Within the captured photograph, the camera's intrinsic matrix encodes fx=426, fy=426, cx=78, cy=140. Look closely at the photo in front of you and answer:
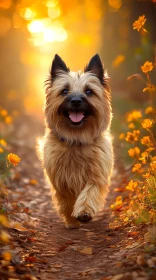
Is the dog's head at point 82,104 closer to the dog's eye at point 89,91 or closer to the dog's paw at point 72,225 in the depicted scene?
the dog's eye at point 89,91

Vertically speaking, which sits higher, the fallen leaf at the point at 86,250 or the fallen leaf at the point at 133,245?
the fallen leaf at the point at 86,250

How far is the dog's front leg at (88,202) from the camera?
4582mm

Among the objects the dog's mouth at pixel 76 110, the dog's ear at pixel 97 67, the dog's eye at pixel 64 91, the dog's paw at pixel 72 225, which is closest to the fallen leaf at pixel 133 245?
the dog's paw at pixel 72 225

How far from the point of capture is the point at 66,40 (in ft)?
62.5

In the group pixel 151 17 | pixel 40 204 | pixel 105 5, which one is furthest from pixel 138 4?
pixel 40 204

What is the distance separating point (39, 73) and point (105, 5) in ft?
20.3

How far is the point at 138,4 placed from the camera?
1244 cm

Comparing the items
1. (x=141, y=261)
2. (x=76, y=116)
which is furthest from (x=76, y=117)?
(x=141, y=261)

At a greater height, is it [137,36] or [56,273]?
[137,36]

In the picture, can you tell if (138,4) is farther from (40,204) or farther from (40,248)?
(40,248)

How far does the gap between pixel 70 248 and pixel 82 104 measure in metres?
1.67

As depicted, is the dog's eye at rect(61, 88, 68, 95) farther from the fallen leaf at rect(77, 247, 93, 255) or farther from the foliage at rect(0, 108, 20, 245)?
the fallen leaf at rect(77, 247, 93, 255)

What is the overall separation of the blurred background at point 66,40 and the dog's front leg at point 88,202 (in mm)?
7314

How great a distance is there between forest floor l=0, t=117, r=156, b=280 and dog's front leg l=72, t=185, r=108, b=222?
265 mm
